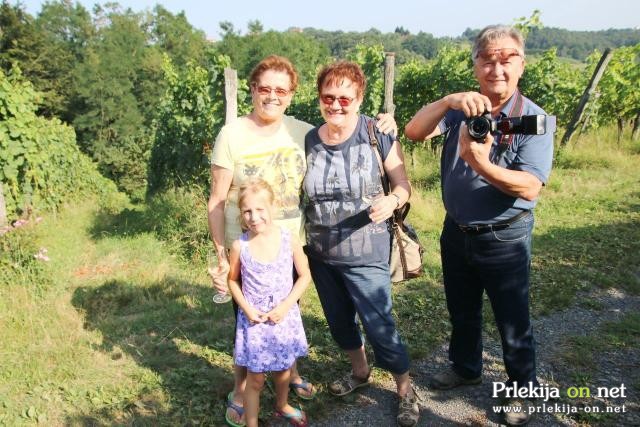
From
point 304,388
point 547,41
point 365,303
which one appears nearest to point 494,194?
point 365,303

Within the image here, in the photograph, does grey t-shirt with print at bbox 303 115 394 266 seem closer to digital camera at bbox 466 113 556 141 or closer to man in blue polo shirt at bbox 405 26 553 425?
man in blue polo shirt at bbox 405 26 553 425

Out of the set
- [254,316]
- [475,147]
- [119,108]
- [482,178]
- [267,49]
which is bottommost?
[254,316]

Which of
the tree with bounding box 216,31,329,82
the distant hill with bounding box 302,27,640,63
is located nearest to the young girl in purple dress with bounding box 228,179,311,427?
the tree with bounding box 216,31,329,82

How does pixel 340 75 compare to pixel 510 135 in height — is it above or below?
above

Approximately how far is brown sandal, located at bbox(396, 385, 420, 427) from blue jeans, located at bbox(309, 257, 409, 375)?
19 centimetres

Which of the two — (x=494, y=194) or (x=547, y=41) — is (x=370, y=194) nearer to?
(x=494, y=194)

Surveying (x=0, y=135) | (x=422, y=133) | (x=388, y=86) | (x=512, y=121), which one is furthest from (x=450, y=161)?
(x=0, y=135)

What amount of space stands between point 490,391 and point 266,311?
152cm

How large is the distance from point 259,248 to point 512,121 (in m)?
1.27

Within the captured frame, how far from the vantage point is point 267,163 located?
86.1 inches

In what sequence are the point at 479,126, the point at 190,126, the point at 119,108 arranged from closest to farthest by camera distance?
the point at 479,126 → the point at 190,126 → the point at 119,108

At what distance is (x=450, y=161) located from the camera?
85.8 inches

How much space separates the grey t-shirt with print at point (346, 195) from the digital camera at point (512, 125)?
0.50 metres

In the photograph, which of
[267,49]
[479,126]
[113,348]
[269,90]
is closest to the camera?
[479,126]
